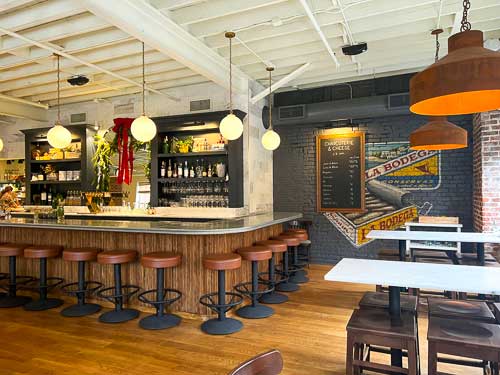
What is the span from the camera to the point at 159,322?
12.0 feet

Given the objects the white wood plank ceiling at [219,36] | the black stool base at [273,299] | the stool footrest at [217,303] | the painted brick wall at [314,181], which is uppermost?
the white wood plank ceiling at [219,36]

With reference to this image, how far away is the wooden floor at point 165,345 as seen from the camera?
280 cm

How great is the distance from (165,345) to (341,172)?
4.42 m

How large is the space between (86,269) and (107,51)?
2905 mm

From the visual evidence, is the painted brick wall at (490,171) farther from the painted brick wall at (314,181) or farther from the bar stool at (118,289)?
the bar stool at (118,289)

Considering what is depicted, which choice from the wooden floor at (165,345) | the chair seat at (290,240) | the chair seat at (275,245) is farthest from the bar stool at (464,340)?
the chair seat at (290,240)

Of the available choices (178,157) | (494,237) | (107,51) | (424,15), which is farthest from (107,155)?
(494,237)

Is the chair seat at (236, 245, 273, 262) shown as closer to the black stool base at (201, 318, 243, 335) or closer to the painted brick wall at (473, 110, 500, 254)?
the black stool base at (201, 318, 243, 335)

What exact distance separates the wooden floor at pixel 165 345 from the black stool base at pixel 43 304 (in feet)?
0.39

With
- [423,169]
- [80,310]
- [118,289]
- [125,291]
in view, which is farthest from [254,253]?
[423,169]

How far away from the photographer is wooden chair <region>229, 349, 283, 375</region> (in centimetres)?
108

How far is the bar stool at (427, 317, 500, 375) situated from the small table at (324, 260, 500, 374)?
0.24 metres

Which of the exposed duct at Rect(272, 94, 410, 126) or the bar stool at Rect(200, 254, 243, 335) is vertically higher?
the exposed duct at Rect(272, 94, 410, 126)

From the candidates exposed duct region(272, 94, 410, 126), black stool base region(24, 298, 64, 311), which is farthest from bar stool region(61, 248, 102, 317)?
exposed duct region(272, 94, 410, 126)
